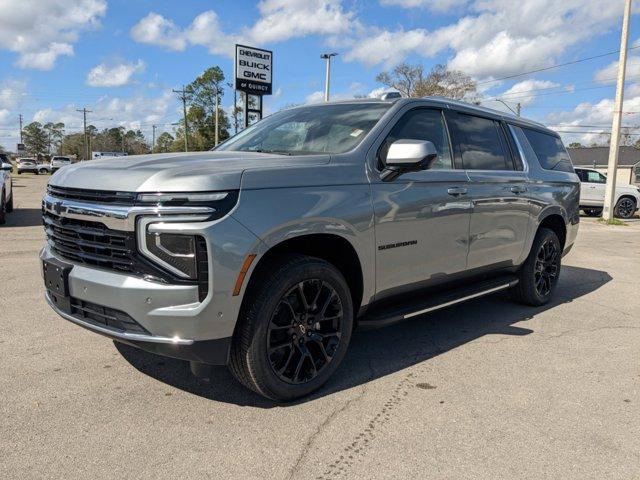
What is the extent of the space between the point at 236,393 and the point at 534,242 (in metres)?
3.68

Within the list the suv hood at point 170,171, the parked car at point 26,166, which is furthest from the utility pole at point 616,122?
the parked car at point 26,166

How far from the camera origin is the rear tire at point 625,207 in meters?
20.5

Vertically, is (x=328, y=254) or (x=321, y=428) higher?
(x=328, y=254)

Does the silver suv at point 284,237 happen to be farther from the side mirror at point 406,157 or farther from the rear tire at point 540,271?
the rear tire at point 540,271

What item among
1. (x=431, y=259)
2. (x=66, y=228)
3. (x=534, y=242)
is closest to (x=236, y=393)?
(x=66, y=228)

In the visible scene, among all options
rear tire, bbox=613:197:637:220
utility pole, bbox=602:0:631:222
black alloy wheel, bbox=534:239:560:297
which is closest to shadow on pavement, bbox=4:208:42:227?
black alloy wheel, bbox=534:239:560:297

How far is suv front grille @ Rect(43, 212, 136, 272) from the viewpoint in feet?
9.27

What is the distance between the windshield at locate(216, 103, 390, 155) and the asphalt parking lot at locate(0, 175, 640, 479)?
1.64 meters

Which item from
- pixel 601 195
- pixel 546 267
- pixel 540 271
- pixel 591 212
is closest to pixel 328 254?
pixel 540 271

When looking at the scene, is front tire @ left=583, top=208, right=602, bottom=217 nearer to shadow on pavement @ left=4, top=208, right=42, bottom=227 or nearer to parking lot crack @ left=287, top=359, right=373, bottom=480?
shadow on pavement @ left=4, top=208, right=42, bottom=227

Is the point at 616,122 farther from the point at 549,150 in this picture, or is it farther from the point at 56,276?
the point at 56,276

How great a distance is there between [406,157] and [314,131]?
93cm

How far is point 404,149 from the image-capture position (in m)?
3.48

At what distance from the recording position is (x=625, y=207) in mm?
20562
